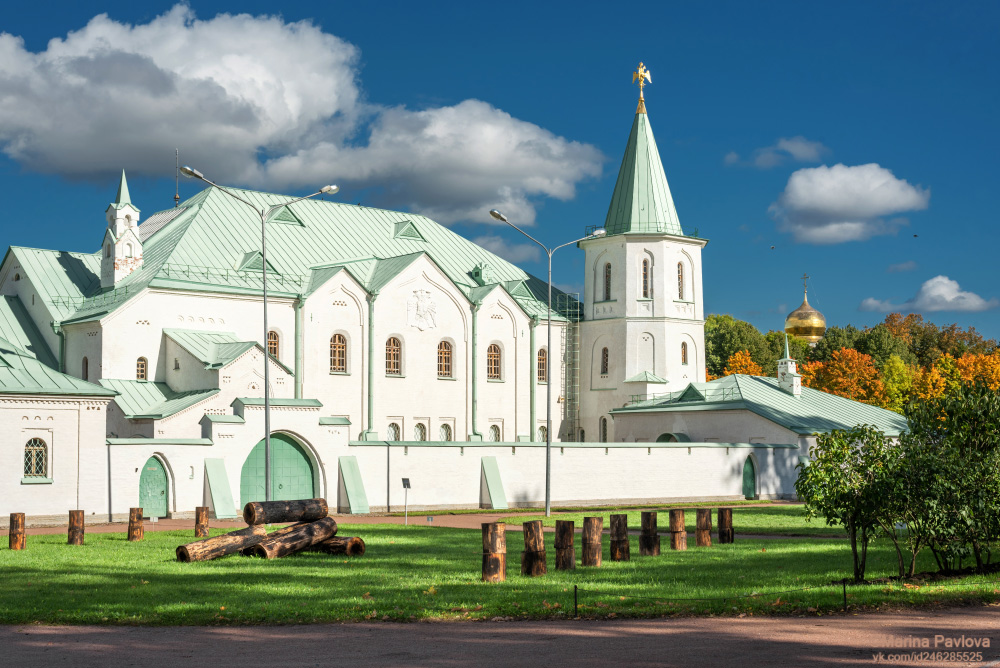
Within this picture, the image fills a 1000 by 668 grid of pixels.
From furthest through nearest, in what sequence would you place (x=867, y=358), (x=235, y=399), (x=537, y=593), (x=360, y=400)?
(x=867, y=358), (x=360, y=400), (x=235, y=399), (x=537, y=593)

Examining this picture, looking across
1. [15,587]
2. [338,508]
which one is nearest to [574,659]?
[15,587]

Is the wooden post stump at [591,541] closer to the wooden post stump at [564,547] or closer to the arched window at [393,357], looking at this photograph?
the wooden post stump at [564,547]

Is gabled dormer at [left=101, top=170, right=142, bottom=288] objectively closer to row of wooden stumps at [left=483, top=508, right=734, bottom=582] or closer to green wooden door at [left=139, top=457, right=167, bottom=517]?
green wooden door at [left=139, top=457, right=167, bottom=517]

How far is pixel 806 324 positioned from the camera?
99750 mm

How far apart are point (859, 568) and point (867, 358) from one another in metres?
72.3

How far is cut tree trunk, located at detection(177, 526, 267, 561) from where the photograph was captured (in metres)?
19.0

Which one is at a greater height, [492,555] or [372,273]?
[372,273]

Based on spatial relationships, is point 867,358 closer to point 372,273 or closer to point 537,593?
point 372,273

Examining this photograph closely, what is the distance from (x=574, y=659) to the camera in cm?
1052

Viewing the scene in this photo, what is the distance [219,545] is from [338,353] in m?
28.6

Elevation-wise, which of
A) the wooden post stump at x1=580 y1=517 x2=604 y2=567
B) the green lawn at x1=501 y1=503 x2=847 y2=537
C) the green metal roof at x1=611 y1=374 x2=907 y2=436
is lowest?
the green lawn at x1=501 y1=503 x2=847 y2=537

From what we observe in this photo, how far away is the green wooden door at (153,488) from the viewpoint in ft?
116

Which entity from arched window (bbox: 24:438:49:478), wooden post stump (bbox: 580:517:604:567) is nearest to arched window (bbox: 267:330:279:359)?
arched window (bbox: 24:438:49:478)

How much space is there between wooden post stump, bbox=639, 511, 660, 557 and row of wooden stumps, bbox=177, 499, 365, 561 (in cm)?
522
